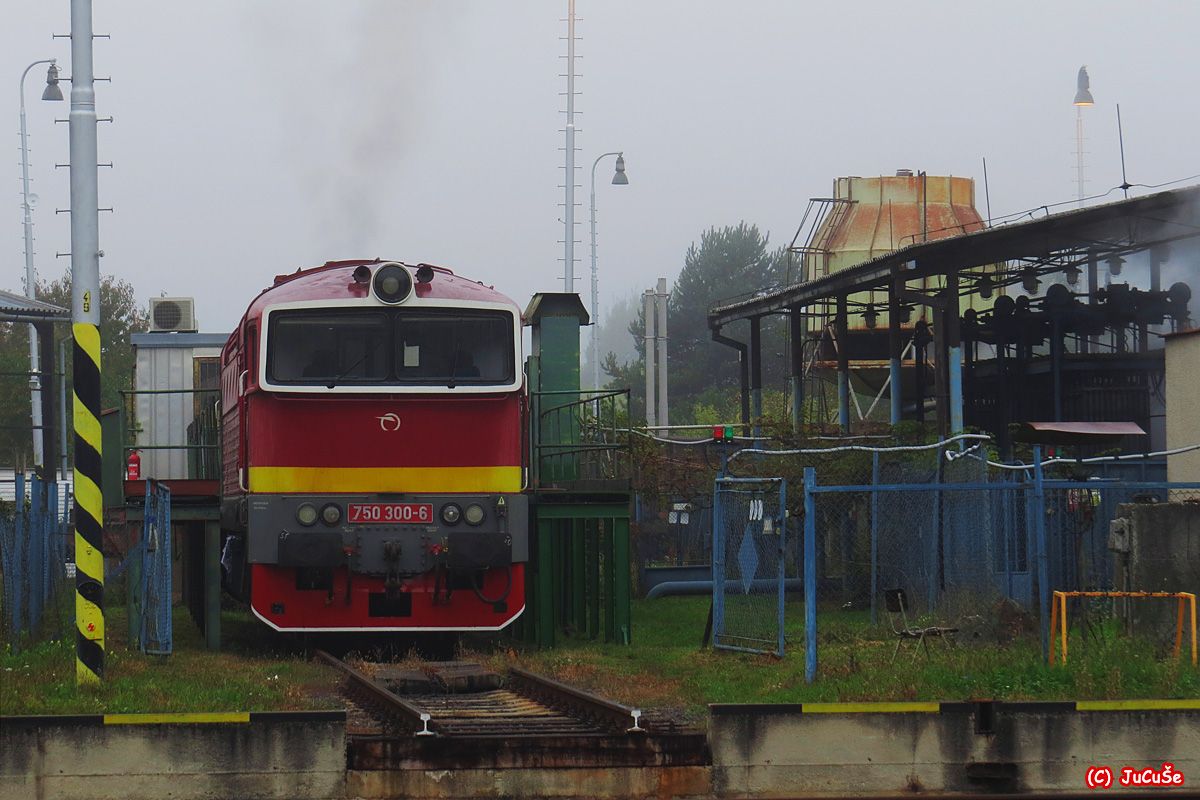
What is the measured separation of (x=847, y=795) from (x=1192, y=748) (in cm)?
222

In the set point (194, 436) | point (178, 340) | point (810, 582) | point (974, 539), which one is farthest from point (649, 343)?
point (810, 582)

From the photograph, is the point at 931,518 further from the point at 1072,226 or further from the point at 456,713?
the point at 1072,226

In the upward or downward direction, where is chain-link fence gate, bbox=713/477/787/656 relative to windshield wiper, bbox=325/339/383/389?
downward

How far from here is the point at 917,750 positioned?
9.84m

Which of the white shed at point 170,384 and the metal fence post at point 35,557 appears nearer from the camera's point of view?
the metal fence post at point 35,557

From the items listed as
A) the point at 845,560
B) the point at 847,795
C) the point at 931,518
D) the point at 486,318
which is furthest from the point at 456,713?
the point at 845,560

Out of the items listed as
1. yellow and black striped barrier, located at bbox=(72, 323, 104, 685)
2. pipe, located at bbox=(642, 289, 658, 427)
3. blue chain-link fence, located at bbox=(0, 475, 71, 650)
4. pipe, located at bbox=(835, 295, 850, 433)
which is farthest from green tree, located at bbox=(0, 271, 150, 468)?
yellow and black striped barrier, located at bbox=(72, 323, 104, 685)

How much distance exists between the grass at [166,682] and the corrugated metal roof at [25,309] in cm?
1463

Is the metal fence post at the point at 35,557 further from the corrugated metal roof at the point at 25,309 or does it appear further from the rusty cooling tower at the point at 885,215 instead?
the rusty cooling tower at the point at 885,215

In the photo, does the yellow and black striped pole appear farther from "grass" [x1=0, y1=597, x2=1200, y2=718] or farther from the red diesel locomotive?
the red diesel locomotive

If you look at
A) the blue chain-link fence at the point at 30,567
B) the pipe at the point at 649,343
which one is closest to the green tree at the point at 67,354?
the pipe at the point at 649,343

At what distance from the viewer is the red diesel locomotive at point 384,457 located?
15242 mm

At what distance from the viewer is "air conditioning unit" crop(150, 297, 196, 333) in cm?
2642

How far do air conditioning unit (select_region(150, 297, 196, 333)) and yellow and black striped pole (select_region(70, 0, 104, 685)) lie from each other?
14479mm
